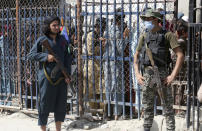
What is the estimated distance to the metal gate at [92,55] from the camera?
5.58 m

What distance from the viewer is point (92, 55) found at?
584cm

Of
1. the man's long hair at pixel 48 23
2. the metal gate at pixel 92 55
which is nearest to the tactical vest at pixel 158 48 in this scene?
the metal gate at pixel 92 55

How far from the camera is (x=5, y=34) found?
6.87m

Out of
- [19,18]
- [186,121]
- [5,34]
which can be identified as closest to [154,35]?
[186,121]

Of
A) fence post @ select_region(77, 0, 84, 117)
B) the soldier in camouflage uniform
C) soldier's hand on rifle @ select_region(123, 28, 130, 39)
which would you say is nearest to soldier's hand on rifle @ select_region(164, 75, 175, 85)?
the soldier in camouflage uniform

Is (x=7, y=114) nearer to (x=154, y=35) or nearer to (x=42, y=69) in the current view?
(x=42, y=69)

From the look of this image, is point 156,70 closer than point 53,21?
Yes

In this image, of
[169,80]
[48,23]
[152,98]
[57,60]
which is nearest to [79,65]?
[57,60]

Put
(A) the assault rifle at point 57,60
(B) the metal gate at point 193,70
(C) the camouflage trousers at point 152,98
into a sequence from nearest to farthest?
1. (C) the camouflage trousers at point 152,98
2. (B) the metal gate at point 193,70
3. (A) the assault rifle at point 57,60

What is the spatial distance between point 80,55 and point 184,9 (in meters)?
3.98

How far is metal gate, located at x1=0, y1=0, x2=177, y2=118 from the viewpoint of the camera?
18.3 ft

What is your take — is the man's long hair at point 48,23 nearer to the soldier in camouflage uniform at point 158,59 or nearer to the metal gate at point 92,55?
the metal gate at point 92,55

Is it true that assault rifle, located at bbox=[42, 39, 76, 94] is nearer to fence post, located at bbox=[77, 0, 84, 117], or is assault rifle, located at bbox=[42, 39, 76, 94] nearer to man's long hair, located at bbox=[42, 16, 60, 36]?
man's long hair, located at bbox=[42, 16, 60, 36]

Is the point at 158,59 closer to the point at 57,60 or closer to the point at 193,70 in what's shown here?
the point at 193,70
